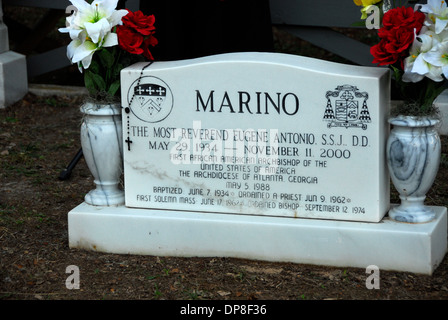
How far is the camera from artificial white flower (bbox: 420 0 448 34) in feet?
10.6

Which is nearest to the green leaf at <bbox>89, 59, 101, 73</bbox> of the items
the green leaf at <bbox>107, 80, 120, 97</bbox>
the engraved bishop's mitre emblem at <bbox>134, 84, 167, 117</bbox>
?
the green leaf at <bbox>107, 80, 120, 97</bbox>

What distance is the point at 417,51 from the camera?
3.28m

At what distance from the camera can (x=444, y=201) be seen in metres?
4.29

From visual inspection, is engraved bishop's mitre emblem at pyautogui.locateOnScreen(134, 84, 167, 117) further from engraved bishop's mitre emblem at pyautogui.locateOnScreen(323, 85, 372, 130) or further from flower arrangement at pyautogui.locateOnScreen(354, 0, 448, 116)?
flower arrangement at pyautogui.locateOnScreen(354, 0, 448, 116)

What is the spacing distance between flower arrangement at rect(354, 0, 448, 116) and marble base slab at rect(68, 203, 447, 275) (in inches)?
21.8

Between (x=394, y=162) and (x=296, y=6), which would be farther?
(x=296, y=6)

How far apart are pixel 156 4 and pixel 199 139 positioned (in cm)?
154

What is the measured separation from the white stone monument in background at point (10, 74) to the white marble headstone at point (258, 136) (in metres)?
2.80

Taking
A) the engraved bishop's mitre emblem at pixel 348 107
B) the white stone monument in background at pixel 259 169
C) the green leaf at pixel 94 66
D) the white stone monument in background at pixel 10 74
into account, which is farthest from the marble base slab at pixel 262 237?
the white stone monument in background at pixel 10 74

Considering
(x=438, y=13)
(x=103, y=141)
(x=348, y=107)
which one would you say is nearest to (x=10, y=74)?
(x=103, y=141)

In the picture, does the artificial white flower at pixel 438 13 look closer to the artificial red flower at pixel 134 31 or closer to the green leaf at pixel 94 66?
the artificial red flower at pixel 134 31
